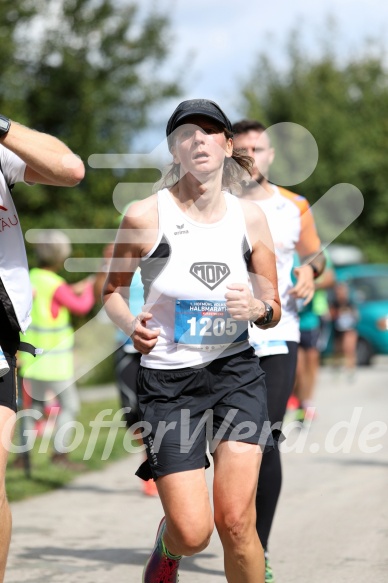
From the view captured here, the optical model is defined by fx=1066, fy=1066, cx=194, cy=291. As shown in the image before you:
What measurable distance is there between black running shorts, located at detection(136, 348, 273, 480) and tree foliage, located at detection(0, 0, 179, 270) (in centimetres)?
1319

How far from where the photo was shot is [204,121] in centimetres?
426

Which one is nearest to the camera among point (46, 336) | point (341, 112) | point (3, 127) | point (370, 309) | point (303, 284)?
point (3, 127)

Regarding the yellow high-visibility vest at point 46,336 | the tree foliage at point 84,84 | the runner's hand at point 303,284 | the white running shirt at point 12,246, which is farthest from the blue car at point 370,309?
the white running shirt at point 12,246

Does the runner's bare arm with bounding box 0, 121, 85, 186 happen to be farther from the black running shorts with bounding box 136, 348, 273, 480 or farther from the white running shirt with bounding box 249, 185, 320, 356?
the white running shirt with bounding box 249, 185, 320, 356

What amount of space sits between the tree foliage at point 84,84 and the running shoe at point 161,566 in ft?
42.9

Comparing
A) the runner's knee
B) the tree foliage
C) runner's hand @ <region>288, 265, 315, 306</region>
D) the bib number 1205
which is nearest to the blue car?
the tree foliage

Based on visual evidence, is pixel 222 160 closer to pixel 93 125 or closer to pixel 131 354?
pixel 131 354

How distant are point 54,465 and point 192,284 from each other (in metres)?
5.50

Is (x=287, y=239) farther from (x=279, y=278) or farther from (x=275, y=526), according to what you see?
(x=275, y=526)

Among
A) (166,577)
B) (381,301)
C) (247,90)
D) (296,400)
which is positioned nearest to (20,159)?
(166,577)

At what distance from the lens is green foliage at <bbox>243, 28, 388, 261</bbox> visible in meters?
33.6

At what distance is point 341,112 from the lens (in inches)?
1366

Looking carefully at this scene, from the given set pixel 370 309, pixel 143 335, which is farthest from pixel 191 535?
pixel 370 309

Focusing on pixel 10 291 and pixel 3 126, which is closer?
pixel 3 126
